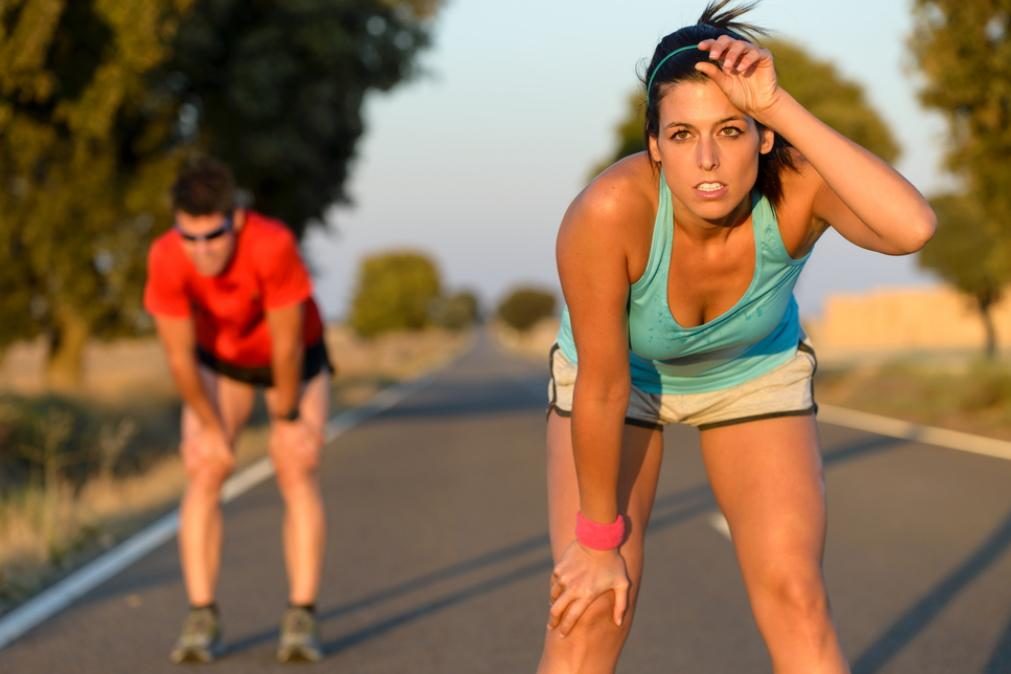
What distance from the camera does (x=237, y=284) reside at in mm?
5926

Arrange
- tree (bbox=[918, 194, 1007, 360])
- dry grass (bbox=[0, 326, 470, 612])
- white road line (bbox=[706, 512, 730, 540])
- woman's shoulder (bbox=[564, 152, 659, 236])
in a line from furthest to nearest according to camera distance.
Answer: tree (bbox=[918, 194, 1007, 360]), white road line (bbox=[706, 512, 730, 540]), dry grass (bbox=[0, 326, 470, 612]), woman's shoulder (bbox=[564, 152, 659, 236])

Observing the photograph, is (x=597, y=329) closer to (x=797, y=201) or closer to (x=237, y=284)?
(x=797, y=201)

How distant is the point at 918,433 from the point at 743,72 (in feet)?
46.7

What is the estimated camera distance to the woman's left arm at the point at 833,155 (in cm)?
317

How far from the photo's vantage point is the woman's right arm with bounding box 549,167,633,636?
11.1ft

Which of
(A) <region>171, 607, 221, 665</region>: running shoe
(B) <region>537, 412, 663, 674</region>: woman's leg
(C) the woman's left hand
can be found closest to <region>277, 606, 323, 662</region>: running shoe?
(A) <region>171, 607, 221, 665</region>: running shoe

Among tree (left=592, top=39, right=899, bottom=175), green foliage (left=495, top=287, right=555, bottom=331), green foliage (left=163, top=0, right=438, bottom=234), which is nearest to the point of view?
green foliage (left=163, top=0, right=438, bottom=234)

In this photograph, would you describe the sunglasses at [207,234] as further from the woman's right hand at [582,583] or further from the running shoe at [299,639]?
the woman's right hand at [582,583]

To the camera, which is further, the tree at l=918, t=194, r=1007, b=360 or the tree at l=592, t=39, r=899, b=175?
the tree at l=918, t=194, r=1007, b=360

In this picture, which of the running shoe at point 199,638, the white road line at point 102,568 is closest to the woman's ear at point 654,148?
the running shoe at point 199,638

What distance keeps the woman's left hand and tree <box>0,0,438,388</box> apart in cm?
1166

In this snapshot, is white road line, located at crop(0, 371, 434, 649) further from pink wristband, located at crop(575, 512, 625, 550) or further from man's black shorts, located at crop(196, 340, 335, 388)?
pink wristband, located at crop(575, 512, 625, 550)

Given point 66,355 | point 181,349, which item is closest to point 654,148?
point 181,349

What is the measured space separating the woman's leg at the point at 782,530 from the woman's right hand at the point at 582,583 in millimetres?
321
